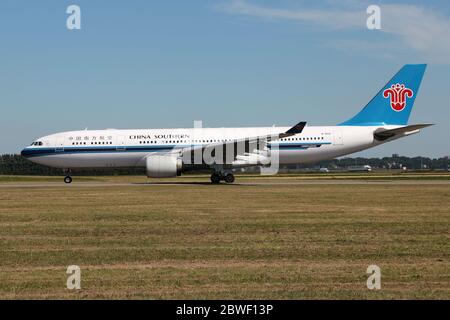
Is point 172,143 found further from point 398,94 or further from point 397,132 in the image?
point 398,94

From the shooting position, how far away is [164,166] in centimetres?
3378

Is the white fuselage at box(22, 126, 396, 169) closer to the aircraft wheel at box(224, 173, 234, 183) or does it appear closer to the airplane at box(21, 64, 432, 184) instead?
the airplane at box(21, 64, 432, 184)

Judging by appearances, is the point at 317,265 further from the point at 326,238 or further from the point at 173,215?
the point at 173,215

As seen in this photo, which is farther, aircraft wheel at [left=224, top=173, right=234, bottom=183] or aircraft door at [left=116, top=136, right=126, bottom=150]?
aircraft door at [left=116, top=136, right=126, bottom=150]

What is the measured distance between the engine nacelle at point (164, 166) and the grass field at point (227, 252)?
16882 mm

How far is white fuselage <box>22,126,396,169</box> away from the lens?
36.9m

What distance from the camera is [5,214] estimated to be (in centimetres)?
1595

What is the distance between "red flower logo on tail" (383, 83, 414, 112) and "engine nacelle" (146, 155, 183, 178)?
15.2m

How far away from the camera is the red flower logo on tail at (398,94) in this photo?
38.4 m

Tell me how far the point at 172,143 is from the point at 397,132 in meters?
14.6

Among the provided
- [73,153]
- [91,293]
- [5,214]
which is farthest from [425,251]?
[73,153]

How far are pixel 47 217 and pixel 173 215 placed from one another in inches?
131

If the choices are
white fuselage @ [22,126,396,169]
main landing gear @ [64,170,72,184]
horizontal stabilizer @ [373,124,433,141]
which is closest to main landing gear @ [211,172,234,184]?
white fuselage @ [22,126,396,169]
